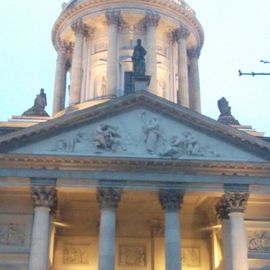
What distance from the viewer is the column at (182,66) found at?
40031 millimetres

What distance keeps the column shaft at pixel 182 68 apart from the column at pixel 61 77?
27.0ft

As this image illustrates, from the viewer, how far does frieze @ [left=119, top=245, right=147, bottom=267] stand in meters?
30.5

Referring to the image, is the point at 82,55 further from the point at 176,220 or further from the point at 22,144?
the point at 176,220

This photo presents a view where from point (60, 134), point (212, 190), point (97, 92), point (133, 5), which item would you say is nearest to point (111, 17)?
point (133, 5)

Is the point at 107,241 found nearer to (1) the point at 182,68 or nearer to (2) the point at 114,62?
(2) the point at 114,62

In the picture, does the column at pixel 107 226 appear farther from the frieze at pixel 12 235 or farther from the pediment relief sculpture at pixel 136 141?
the frieze at pixel 12 235

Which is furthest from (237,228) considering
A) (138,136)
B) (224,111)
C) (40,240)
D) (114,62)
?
(114,62)

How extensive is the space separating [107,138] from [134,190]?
2.70 m

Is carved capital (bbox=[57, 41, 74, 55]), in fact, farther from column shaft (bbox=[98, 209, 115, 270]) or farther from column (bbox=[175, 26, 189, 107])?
column shaft (bbox=[98, 209, 115, 270])

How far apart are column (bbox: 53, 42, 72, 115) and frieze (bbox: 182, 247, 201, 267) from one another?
1489 cm

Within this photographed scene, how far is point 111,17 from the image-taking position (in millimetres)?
40688

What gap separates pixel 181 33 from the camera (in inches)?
1660

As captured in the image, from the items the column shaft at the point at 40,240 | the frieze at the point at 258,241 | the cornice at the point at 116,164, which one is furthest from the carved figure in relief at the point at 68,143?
the frieze at the point at 258,241

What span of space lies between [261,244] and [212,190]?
11.3 ft
